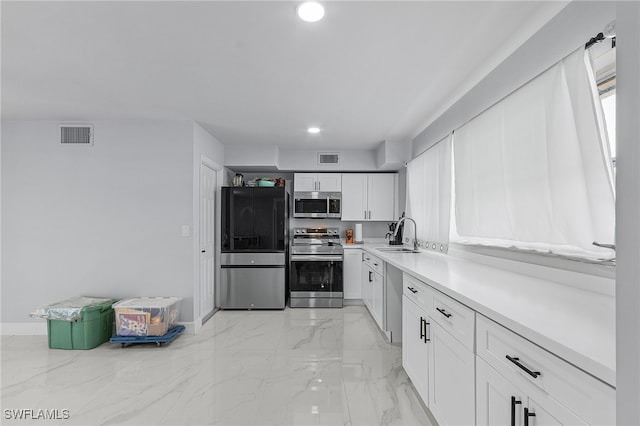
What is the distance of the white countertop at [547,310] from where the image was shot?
825mm

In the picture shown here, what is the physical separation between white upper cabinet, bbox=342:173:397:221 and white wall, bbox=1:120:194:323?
2506 millimetres

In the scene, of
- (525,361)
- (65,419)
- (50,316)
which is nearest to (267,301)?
(50,316)

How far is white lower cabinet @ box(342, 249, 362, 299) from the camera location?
489 centimetres

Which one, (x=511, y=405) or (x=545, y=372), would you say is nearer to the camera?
(x=545, y=372)

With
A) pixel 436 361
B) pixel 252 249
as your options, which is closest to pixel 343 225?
pixel 252 249

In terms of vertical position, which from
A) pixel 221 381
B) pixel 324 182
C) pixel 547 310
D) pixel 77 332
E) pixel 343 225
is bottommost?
pixel 221 381

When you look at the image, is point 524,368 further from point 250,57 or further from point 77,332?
point 77,332

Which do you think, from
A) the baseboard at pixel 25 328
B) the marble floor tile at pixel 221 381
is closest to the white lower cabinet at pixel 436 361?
the marble floor tile at pixel 221 381

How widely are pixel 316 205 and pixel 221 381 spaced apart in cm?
313

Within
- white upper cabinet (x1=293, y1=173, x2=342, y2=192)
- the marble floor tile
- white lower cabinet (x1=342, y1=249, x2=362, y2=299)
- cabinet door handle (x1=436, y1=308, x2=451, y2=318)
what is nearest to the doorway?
the marble floor tile

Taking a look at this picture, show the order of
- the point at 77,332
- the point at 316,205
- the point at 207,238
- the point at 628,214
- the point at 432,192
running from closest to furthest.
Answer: the point at 628,214 < the point at 77,332 < the point at 432,192 < the point at 207,238 < the point at 316,205

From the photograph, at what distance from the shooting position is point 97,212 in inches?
143

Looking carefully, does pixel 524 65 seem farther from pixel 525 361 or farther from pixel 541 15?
pixel 525 361

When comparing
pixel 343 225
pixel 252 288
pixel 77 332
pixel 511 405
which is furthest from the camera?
pixel 343 225
